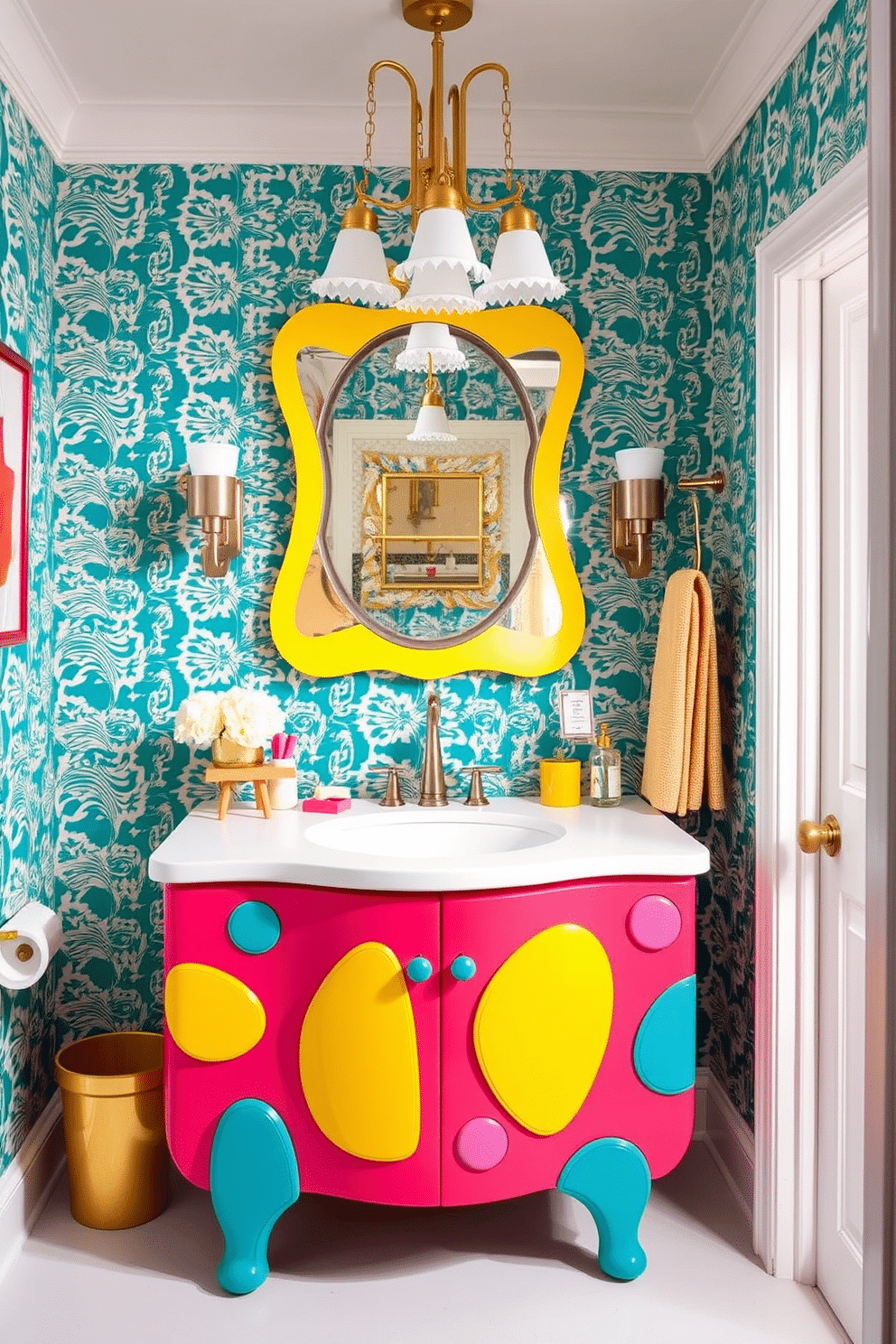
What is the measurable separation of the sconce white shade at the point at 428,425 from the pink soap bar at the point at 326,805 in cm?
90

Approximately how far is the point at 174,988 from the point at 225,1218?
46cm

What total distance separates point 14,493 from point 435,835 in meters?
1.21

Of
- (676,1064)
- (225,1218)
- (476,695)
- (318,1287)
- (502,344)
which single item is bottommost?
(318,1287)

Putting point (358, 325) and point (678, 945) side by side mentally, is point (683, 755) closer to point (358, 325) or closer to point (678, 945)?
point (678, 945)

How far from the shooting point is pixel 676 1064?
2096mm

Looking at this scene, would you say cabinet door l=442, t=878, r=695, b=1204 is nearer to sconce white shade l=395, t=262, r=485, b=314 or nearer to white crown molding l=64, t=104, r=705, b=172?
sconce white shade l=395, t=262, r=485, b=314

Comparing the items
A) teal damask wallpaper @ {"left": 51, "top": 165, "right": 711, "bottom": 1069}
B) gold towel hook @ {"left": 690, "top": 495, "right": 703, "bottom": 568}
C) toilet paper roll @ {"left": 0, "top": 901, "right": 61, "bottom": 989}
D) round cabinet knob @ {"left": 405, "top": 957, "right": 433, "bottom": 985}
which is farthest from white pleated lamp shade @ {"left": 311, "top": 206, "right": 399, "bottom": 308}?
toilet paper roll @ {"left": 0, "top": 901, "right": 61, "bottom": 989}

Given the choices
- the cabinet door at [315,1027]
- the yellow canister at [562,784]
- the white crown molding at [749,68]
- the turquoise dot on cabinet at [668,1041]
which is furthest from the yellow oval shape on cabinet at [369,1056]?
the white crown molding at [749,68]

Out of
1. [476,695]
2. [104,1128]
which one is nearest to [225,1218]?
[104,1128]

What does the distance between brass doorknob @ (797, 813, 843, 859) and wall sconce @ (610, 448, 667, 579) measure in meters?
0.80

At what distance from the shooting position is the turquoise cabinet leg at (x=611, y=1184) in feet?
6.73

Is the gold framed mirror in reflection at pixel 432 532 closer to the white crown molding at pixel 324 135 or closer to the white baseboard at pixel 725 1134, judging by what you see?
the white crown molding at pixel 324 135

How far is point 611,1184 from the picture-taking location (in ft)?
6.77

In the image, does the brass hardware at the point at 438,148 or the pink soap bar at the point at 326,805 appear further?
the pink soap bar at the point at 326,805
